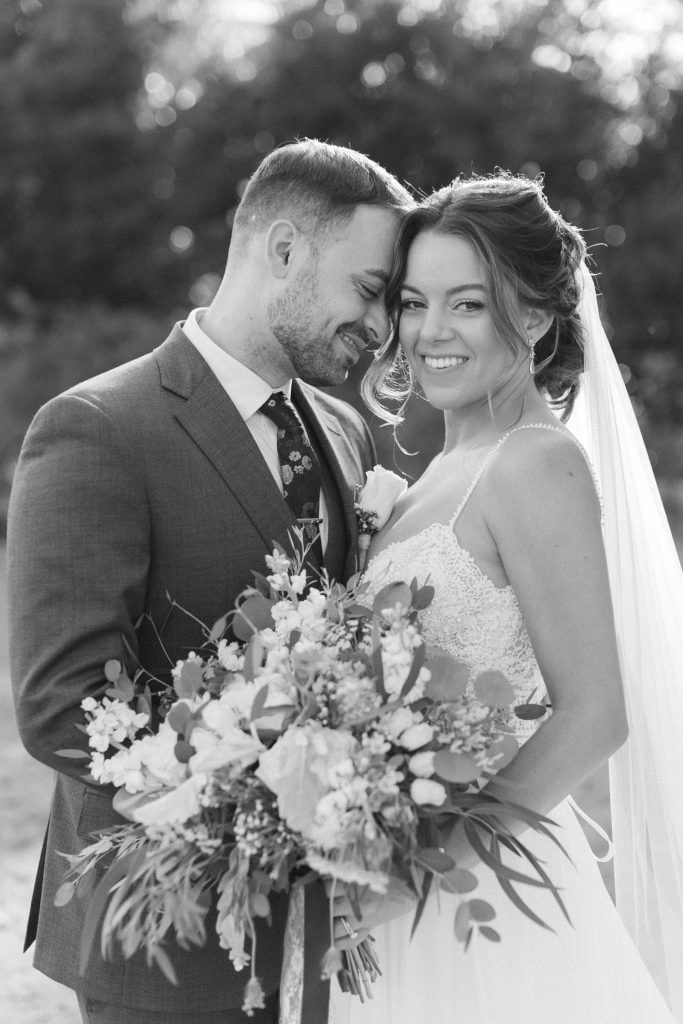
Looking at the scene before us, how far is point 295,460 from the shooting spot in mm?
3076

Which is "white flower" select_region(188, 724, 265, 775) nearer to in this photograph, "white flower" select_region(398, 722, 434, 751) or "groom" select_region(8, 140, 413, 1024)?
"white flower" select_region(398, 722, 434, 751)

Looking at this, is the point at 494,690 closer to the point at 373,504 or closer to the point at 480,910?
the point at 480,910

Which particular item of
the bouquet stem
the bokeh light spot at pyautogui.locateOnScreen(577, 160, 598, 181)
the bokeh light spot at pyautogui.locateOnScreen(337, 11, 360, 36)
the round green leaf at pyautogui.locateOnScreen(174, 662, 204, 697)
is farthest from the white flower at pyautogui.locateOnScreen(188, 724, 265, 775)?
the bokeh light spot at pyautogui.locateOnScreen(337, 11, 360, 36)

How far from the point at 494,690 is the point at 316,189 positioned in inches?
65.3

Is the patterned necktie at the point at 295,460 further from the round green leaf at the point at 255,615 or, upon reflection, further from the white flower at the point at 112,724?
the white flower at the point at 112,724

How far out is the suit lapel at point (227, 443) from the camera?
2764 millimetres

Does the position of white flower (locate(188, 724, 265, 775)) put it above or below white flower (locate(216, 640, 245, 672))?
below

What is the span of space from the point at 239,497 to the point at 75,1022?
11.1 feet

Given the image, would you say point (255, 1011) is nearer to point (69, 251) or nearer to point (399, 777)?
point (399, 777)

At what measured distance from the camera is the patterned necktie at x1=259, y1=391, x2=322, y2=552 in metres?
3.04

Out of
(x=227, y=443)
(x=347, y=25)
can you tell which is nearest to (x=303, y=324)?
(x=227, y=443)

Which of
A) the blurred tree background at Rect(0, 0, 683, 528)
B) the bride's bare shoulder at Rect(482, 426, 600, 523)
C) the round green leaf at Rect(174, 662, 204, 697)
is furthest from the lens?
the blurred tree background at Rect(0, 0, 683, 528)

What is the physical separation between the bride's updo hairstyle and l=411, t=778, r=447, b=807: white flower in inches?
54.7

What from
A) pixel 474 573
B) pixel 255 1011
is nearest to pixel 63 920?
pixel 255 1011
